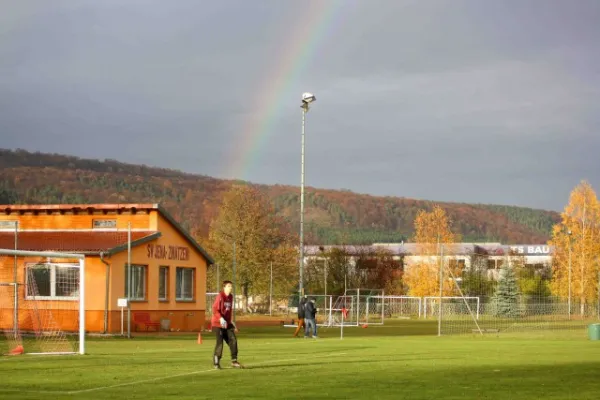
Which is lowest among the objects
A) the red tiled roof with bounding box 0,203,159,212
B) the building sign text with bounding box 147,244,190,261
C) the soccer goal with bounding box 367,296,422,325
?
the soccer goal with bounding box 367,296,422,325

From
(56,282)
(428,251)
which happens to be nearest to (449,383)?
(56,282)

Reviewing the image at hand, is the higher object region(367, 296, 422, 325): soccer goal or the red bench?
the red bench

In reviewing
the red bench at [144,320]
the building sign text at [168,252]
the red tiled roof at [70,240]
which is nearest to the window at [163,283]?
the building sign text at [168,252]

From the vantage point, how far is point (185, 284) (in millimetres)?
53812

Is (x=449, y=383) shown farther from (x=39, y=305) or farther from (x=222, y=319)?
(x=39, y=305)

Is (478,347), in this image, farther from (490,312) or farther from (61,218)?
(61,218)

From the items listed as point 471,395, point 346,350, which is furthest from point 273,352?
point 471,395

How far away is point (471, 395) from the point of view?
56.8 feet

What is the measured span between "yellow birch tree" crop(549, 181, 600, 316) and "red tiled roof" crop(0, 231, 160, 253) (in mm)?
37384

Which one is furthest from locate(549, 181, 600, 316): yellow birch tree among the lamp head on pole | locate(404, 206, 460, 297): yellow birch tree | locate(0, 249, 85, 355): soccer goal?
locate(0, 249, 85, 355): soccer goal

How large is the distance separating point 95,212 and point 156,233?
13.5 feet

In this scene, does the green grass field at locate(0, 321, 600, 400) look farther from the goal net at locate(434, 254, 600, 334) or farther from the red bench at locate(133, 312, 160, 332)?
the goal net at locate(434, 254, 600, 334)

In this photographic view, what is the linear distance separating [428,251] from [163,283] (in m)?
48.6

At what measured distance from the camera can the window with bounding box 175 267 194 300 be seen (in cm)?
5297
